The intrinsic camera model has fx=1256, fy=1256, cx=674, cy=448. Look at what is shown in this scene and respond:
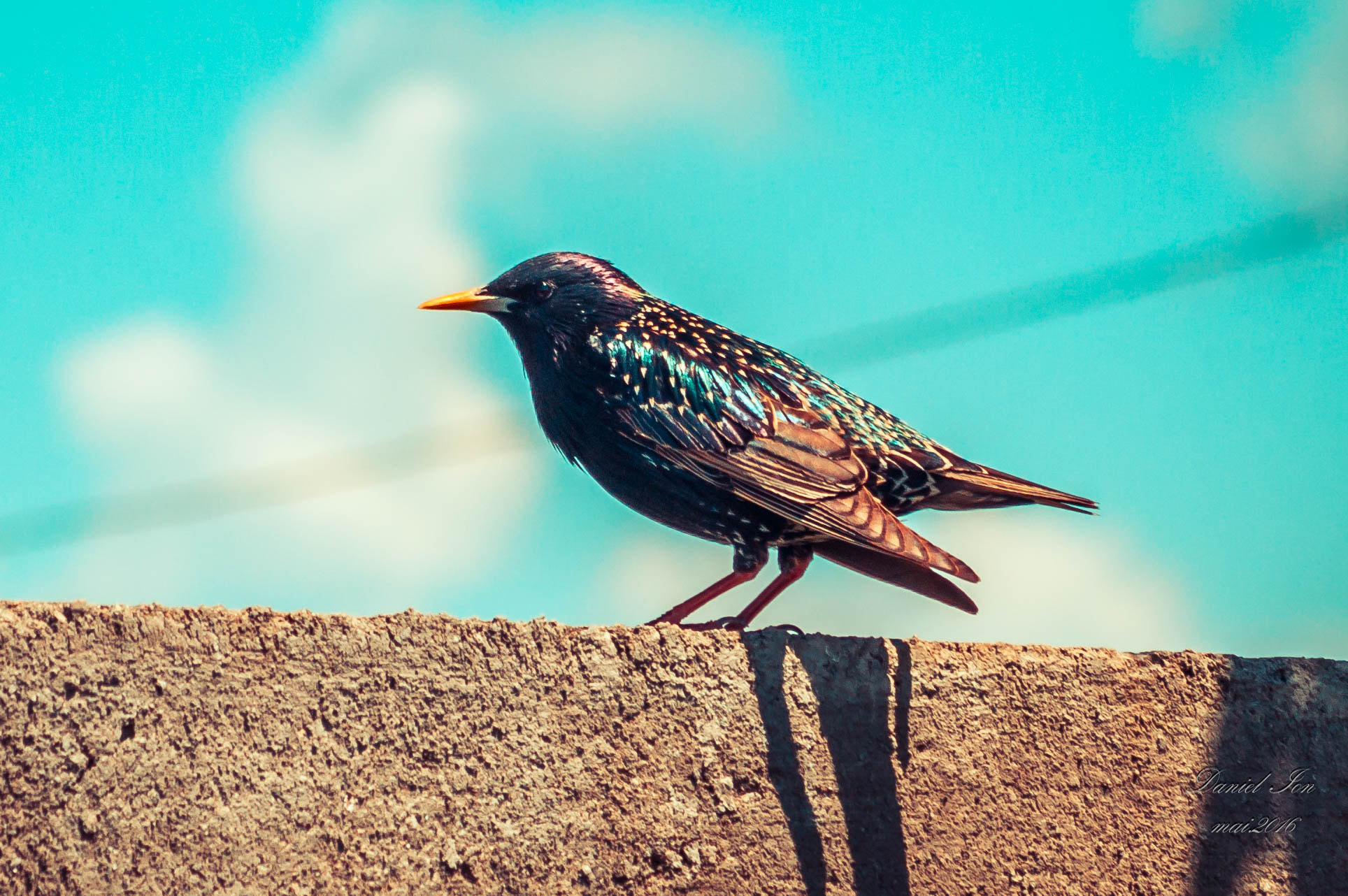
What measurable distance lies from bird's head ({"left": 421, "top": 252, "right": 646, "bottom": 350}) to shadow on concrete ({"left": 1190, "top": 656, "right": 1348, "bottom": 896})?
2.15m

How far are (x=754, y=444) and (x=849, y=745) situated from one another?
1.07m

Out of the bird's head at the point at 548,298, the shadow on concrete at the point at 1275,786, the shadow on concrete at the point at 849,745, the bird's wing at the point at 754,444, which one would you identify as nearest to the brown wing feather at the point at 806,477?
the bird's wing at the point at 754,444

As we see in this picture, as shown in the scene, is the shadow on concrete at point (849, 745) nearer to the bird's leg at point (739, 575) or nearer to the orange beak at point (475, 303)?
the bird's leg at point (739, 575)

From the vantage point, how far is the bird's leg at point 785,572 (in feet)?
12.1

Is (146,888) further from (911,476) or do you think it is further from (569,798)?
(911,476)

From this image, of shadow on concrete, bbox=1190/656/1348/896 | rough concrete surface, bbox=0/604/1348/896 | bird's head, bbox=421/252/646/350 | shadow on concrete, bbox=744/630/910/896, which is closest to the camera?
rough concrete surface, bbox=0/604/1348/896

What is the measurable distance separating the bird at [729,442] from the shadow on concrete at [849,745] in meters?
0.43

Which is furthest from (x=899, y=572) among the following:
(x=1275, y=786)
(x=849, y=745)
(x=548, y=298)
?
(x=548, y=298)

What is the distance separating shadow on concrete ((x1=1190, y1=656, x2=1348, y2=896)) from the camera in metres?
3.19

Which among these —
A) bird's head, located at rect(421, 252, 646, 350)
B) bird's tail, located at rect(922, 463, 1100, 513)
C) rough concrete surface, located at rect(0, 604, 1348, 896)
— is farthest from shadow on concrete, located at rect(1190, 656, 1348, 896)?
bird's head, located at rect(421, 252, 646, 350)

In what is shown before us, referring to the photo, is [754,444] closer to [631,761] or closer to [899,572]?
[899,572]

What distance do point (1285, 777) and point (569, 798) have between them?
75.3 inches

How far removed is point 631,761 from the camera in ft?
9.04

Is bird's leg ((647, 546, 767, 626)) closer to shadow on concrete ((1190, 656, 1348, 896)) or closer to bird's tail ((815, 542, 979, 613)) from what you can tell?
bird's tail ((815, 542, 979, 613))
